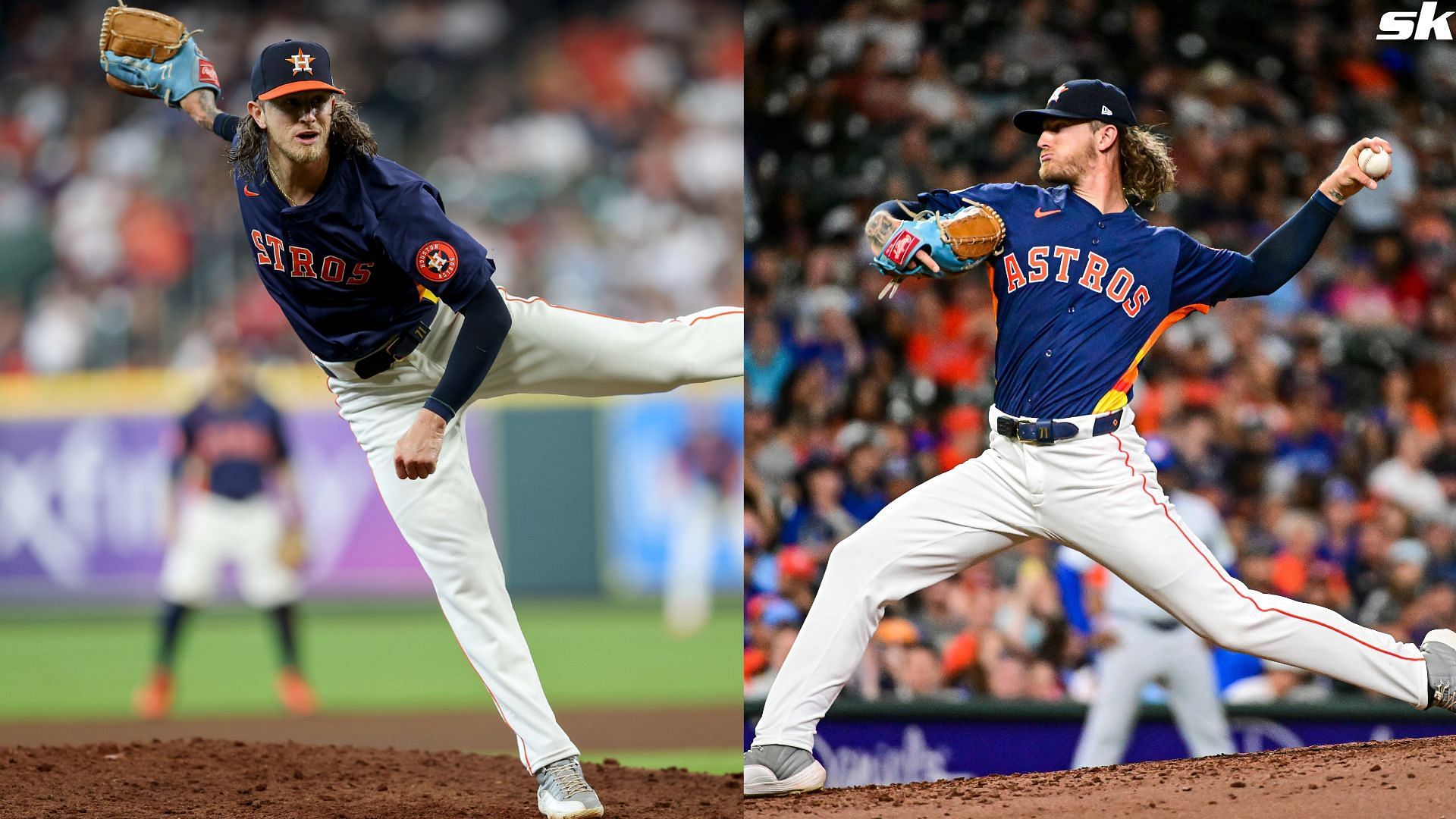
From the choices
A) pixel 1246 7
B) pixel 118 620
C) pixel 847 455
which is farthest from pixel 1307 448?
pixel 118 620

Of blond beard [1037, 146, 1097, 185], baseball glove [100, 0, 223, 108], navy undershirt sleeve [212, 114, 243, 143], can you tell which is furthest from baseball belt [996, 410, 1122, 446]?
baseball glove [100, 0, 223, 108]

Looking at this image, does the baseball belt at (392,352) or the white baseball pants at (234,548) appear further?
the white baseball pants at (234,548)

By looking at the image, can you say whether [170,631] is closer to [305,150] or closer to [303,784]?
[303,784]

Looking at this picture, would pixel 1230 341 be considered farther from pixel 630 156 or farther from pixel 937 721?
pixel 630 156

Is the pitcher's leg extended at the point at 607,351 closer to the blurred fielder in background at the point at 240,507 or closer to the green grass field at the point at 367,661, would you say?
the green grass field at the point at 367,661

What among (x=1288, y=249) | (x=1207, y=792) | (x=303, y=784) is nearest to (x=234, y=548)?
(x=303, y=784)

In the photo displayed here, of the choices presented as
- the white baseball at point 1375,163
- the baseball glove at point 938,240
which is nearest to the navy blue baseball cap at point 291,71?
the baseball glove at point 938,240
